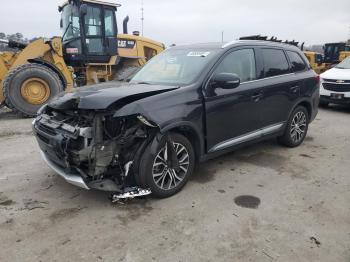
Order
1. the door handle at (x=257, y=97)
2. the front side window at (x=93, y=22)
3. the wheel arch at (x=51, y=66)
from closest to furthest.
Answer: the door handle at (x=257, y=97), the wheel arch at (x=51, y=66), the front side window at (x=93, y=22)

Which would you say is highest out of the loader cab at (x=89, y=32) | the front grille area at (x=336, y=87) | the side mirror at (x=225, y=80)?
the loader cab at (x=89, y=32)

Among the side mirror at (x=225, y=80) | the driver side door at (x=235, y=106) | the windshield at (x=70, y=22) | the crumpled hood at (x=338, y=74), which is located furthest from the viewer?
the windshield at (x=70, y=22)

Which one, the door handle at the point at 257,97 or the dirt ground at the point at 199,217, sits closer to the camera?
the dirt ground at the point at 199,217

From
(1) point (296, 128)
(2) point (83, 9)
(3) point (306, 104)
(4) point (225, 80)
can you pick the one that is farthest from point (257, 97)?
(2) point (83, 9)

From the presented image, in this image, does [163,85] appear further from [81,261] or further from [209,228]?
[81,261]

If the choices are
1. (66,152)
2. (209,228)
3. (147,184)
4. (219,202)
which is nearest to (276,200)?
(219,202)

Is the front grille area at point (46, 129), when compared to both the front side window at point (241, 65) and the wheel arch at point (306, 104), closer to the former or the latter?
the front side window at point (241, 65)

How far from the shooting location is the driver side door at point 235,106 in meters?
4.44

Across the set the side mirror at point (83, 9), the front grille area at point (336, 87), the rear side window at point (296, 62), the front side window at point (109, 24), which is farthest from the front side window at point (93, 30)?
the front grille area at point (336, 87)

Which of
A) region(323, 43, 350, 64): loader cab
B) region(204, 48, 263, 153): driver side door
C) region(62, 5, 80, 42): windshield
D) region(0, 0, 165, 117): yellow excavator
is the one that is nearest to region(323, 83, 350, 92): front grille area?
region(204, 48, 263, 153): driver side door

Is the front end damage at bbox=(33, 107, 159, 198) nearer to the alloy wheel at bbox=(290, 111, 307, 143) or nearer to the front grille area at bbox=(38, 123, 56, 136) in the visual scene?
the front grille area at bbox=(38, 123, 56, 136)

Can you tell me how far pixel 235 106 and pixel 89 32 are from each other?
7105 mm

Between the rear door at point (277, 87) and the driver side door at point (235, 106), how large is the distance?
0.20 meters

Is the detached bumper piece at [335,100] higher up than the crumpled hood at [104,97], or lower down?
lower down
